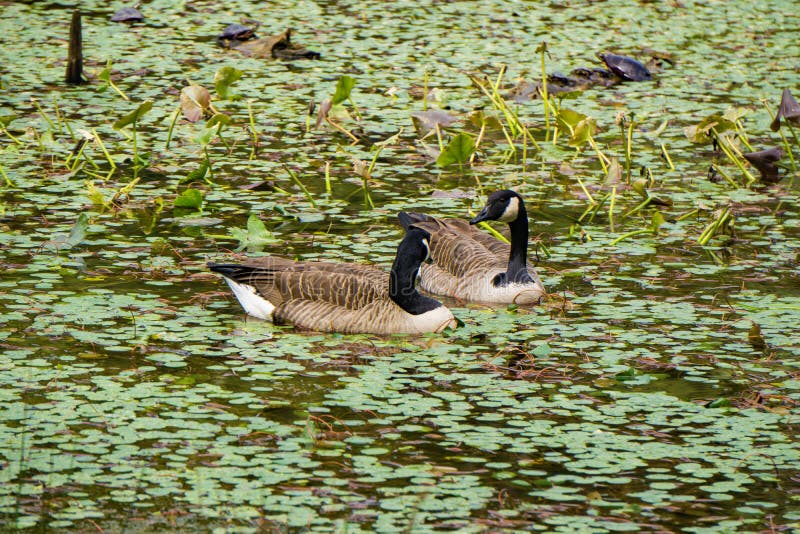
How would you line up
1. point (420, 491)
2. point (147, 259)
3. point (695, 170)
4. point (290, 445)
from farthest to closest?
point (695, 170) → point (147, 259) → point (290, 445) → point (420, 491)

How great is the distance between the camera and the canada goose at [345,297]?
8.04 meters

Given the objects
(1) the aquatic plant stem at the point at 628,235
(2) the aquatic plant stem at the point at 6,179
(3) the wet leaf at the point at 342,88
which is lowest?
(2) the aquatic plant stem at the point at 6,179

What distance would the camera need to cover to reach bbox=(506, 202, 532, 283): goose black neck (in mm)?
8734

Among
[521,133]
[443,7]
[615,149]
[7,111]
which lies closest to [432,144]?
[521,133]

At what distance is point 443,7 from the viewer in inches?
689

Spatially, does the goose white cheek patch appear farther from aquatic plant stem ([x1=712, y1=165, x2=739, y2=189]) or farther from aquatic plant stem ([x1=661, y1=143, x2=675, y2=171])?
aquatic plant stem ([x1=661, y1=143, x2=675, y2=171])

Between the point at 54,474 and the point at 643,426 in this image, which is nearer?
the point at 54,474

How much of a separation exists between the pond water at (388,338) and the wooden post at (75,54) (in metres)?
0.16

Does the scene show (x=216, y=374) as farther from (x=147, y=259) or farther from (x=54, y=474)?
(x=147, y=259)

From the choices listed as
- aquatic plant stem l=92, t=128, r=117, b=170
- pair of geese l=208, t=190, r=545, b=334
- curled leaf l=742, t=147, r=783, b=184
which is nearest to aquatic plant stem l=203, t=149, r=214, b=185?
aquatic plant stem l=92, t=128, r=117, b=170

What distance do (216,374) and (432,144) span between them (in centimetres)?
572

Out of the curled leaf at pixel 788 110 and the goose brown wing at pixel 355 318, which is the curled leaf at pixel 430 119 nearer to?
the curled leaf at pixel 788 110

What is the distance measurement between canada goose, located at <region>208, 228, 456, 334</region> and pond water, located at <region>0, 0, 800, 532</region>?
0.48ft

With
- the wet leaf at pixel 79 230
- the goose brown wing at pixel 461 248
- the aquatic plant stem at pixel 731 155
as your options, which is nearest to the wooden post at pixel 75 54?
the wet leaf at pixel 79 230
